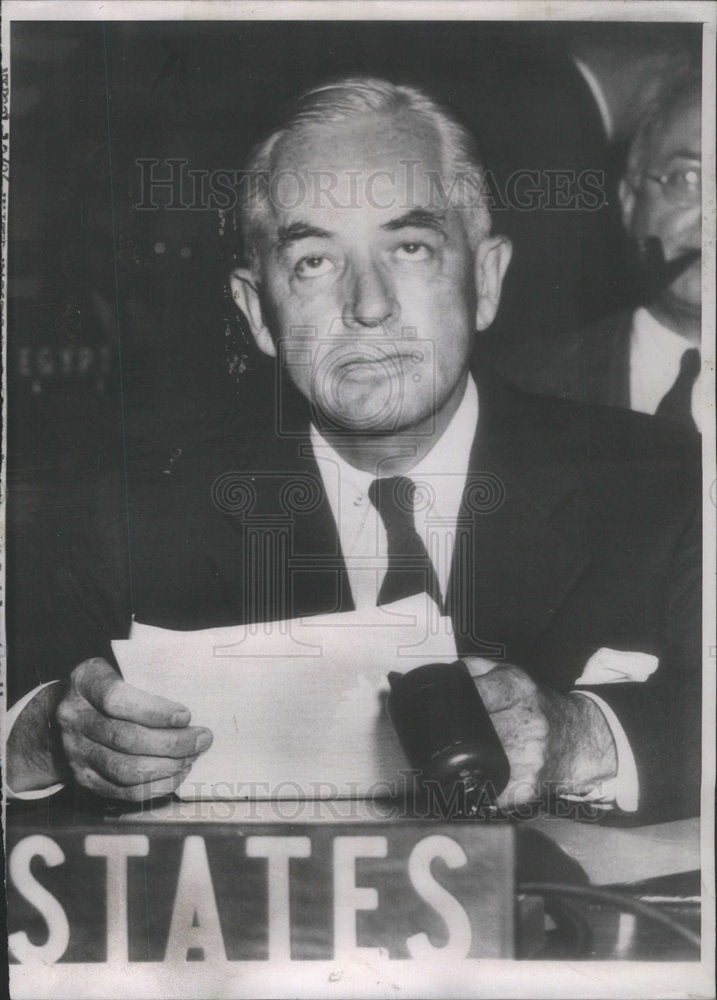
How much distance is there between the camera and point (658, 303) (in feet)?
8.26

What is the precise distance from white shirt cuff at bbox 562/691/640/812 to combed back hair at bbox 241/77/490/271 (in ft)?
4.35

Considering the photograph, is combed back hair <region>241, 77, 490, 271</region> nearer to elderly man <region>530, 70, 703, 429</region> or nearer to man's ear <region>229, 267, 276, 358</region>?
man's ear <region>229, 267, 276, 358</region>

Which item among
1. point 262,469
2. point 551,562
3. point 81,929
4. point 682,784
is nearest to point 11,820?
point 81,929

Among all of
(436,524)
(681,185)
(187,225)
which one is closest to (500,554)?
(436,524)

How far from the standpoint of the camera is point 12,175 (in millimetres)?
2537

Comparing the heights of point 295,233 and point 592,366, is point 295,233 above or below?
above

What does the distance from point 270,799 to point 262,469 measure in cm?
90

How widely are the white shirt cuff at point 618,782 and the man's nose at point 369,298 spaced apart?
114 centimetres

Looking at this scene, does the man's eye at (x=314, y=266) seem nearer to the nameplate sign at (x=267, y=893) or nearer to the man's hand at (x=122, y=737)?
the man's hand at (x=122, y=737)

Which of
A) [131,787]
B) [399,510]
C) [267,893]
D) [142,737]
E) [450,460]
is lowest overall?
[267,893]

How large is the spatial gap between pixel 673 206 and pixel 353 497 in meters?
1.19

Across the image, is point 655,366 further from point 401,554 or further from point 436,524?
point 401,554

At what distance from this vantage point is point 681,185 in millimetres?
2521

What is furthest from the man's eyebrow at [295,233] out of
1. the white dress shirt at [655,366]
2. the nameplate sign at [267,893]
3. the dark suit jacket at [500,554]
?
the nameplate sign at [267,893]
